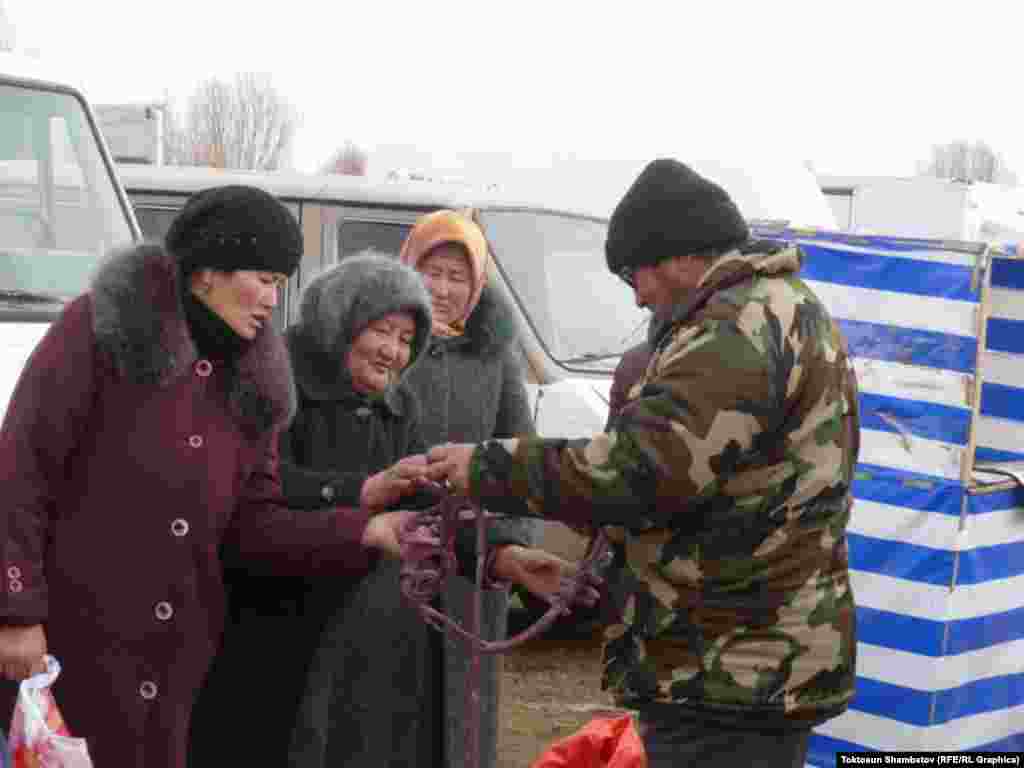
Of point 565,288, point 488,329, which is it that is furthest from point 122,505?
point 565,288

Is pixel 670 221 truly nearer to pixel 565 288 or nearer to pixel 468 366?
pixel 468 366

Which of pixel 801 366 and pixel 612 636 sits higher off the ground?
pixel 801 366

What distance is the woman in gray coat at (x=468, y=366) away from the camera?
4457mm

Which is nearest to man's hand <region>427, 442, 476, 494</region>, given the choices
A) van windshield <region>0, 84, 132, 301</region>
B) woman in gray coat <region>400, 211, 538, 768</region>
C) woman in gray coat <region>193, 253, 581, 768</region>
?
woman in gray coat <region>193, 253, 581, 768</region>

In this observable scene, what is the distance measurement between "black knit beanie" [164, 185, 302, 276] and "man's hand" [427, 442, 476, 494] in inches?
23.8

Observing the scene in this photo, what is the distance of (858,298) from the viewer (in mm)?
5418

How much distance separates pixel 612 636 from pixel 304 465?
45.6 inches

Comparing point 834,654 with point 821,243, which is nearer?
point 834,654

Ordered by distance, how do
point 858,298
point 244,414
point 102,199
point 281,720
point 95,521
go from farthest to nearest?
point 102,199 < point 858,298 < point 281,720 < point 244,414 < point 95,521

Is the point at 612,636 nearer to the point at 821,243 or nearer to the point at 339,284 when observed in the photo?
the point at 339,284

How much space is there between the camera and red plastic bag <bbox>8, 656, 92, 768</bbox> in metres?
3.10

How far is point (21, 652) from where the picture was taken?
3199 millimetres

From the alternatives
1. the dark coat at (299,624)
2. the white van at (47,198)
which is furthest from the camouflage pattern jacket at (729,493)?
the white van at (47,198)

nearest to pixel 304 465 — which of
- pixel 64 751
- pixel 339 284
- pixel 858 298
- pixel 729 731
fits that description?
pixel 339 284
